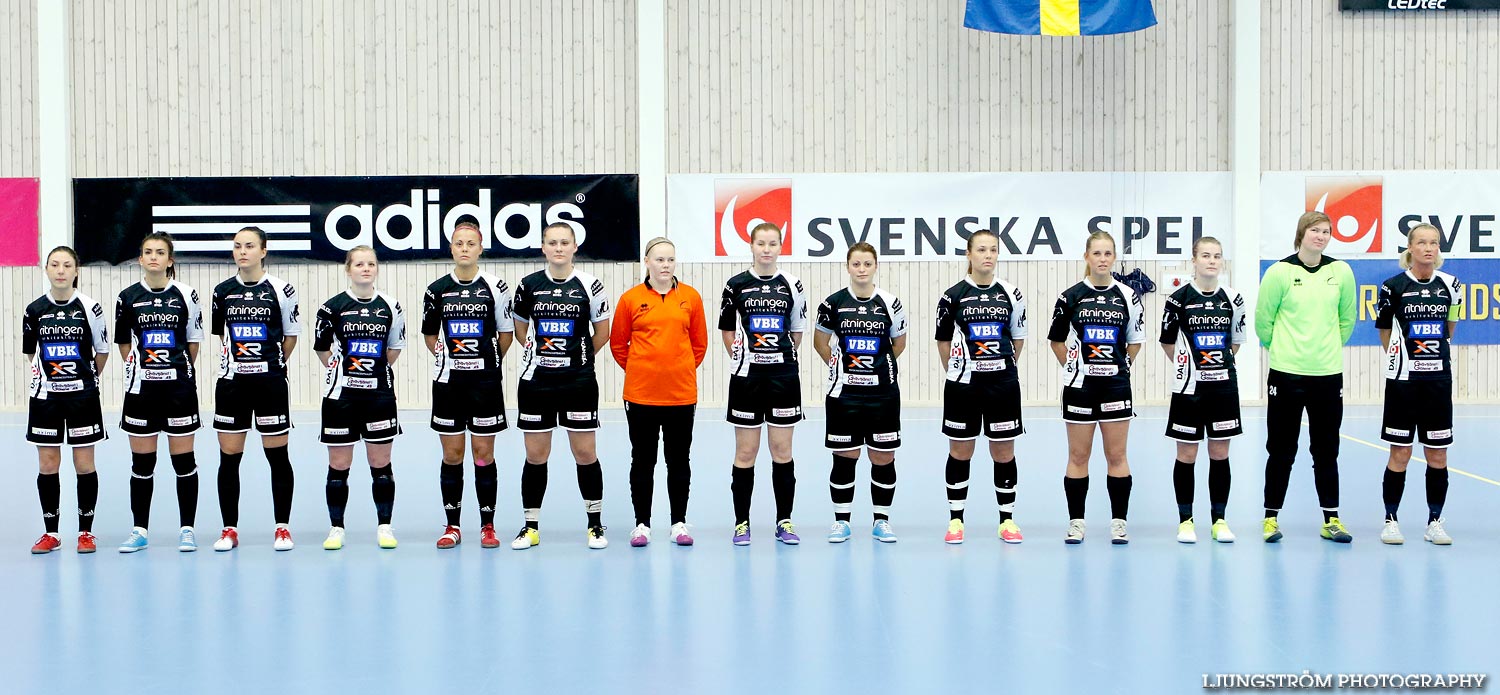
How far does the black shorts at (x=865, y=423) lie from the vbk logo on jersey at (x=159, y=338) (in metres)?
3.76

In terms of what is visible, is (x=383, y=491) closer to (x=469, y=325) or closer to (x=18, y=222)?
(x=469, y=325)

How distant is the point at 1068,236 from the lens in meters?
15.8

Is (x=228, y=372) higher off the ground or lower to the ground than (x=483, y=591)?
higher

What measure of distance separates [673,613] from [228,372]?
10.5 feet

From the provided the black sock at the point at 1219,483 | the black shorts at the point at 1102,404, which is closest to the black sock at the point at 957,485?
the black shorts at the point at 1102,404

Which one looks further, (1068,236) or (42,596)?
(1068,236)

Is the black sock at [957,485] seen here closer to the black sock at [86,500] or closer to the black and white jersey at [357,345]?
the black and white jersey at [357,345]

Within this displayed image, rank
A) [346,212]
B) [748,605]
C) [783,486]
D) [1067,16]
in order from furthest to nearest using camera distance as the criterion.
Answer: [346,212], [1067,16], [783,486], [748,605]

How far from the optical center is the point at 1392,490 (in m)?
7.16

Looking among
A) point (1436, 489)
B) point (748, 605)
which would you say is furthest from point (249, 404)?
point (1436, 489)

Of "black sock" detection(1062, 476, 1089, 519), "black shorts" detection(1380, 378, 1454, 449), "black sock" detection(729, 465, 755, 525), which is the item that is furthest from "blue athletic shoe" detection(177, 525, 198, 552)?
"black shorts" detection(1380, 378, 1454, 449)

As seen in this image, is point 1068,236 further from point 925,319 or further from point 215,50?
point 215,50

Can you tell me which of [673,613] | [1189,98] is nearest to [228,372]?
[673,613]

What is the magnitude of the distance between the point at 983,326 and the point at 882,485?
110 centimetres
